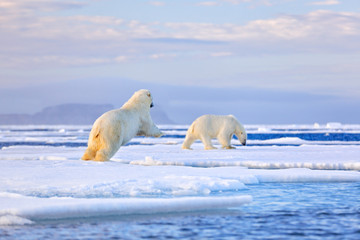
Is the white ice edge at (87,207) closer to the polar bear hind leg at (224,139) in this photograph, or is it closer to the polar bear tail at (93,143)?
the polar bear tail at (93,143)

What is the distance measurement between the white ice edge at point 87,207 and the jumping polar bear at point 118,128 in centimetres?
423

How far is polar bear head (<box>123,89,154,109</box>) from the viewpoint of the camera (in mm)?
12641

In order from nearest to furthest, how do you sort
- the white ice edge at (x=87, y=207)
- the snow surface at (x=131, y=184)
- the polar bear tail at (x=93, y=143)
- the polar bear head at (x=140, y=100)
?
1. the white ice edge at (x=87, y=207)
2. the snow surface at (x=131, y=184)
3. the polar bear tail at (x=93, y=143)
4. the polar bear head at (x=140, y=100)

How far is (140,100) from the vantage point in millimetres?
12688

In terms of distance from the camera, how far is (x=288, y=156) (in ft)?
48.5

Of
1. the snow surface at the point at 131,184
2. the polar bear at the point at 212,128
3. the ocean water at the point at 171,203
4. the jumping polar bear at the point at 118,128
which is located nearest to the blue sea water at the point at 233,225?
the ocean water at the point at 171,203

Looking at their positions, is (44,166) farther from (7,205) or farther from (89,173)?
(7,205)

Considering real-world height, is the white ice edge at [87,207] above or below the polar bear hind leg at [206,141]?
below

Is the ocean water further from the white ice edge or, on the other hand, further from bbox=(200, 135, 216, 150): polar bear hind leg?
bbox=(200, 135, 216, 150): polar bear hind leg

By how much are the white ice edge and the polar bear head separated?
539cm

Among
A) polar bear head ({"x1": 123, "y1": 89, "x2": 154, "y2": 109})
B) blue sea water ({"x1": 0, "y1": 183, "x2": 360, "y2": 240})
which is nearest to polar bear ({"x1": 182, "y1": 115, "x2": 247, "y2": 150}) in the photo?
polar bear head ({"x1": 123, "y1": 89, "x2": 154, "y2": 109})

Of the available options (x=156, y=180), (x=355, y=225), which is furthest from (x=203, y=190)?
(x=355, y=225)

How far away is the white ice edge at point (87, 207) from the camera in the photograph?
252 inches

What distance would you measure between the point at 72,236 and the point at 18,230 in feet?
2.05
